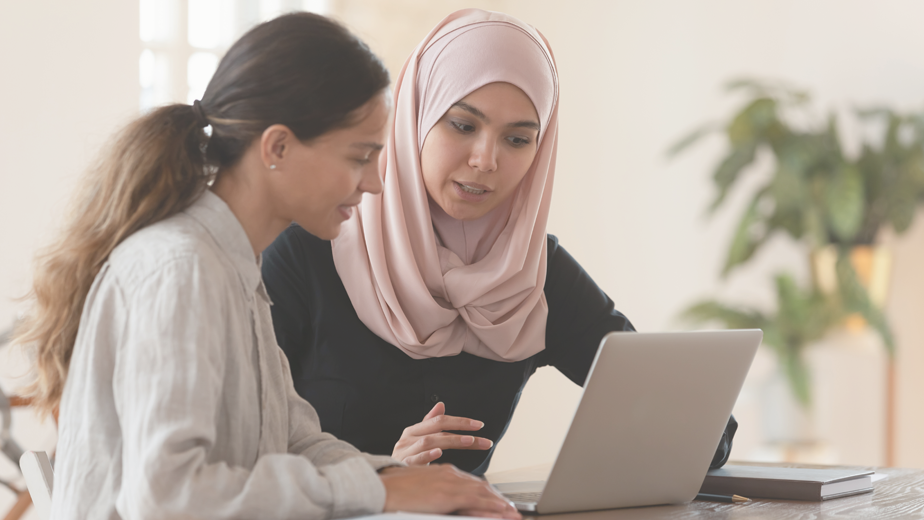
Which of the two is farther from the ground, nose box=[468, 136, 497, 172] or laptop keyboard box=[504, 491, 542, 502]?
nose box=[468, 136, 497, 172]

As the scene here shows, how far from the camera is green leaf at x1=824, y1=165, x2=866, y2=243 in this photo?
155 inches

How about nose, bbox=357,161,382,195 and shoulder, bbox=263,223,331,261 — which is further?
shoulder, bbox=263,223,331,261

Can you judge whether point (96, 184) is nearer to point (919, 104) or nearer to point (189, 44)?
point (189, 44)

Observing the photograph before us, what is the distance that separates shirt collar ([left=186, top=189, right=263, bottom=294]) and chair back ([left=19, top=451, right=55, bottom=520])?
381 millimetres

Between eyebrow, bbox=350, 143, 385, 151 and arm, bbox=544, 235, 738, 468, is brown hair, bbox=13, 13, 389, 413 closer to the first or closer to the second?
eyebrow, bbox=350, 143, 385, 151

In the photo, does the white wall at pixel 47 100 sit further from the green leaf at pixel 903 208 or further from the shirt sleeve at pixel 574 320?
the green leaf at pixel 903 208

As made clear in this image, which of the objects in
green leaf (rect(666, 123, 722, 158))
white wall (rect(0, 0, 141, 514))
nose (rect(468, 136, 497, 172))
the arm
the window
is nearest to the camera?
nose (rect(468, 136, 497, 172))

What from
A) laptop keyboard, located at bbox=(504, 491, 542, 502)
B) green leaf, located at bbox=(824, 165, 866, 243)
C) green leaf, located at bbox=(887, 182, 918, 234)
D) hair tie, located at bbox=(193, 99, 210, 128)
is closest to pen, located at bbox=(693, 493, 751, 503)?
laptop keyboard, located at bbox=(504, 491, 542, 502)

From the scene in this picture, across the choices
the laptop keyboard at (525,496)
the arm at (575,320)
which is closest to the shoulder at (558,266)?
the arm at (575,320)

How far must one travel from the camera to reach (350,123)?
1.04 m

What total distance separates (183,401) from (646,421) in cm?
54

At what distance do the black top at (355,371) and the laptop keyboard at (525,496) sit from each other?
436 mm

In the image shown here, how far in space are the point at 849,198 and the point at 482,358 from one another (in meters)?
2.93

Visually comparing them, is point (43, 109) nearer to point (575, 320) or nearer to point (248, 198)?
point (575, 320)
